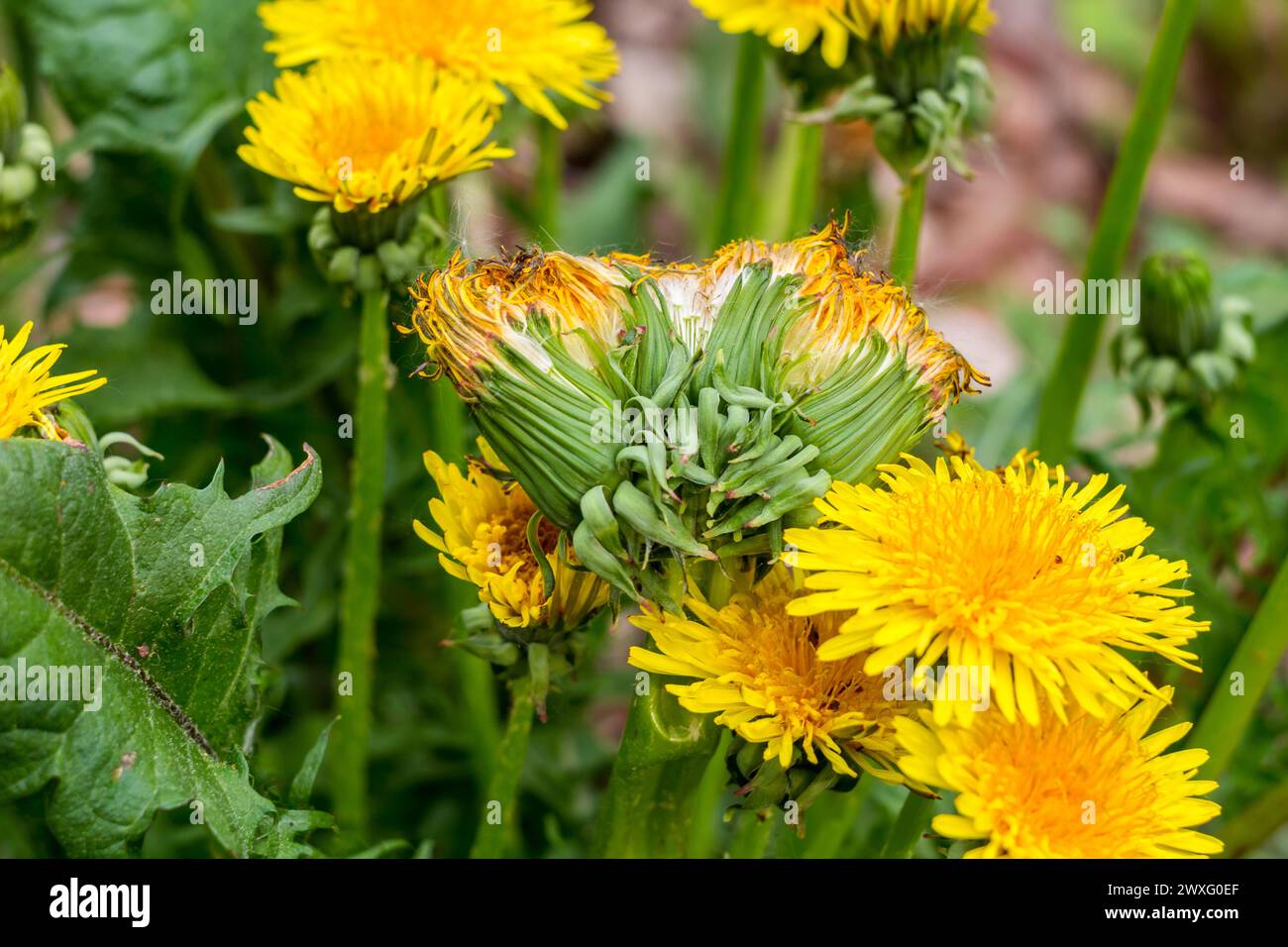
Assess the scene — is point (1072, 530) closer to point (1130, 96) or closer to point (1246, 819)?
point (1246, 819)

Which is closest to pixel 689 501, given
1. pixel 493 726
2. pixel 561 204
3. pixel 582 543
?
pixel 582 543

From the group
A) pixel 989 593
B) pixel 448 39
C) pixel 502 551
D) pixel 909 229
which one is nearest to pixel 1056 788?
pixel 989 593

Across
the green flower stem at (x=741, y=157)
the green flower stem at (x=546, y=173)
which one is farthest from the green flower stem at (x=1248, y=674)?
the green flower stem at (x=546, y=173)

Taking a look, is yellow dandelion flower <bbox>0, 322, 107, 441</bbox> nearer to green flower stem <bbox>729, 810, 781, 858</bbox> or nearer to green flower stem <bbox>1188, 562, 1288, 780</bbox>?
green flower stem <bbox>729, 810, 781, 858</bbox>

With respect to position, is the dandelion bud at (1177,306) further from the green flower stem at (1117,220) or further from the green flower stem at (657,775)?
the green flower stem at (657,775)

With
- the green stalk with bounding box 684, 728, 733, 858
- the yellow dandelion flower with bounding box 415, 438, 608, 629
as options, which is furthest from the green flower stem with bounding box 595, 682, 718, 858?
the green stalk with bounding box 684, 728, 733, 858
